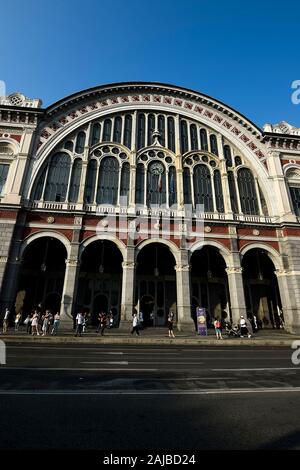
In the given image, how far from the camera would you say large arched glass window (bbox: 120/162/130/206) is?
26.1 m

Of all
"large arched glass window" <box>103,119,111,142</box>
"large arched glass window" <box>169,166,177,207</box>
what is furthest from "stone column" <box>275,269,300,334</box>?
"large arched glass window" <box>103,119,111,142</box>

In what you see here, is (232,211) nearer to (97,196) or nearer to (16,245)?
(97,196)

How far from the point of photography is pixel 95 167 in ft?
89.9

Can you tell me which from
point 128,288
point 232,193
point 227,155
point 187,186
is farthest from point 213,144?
point 128,288

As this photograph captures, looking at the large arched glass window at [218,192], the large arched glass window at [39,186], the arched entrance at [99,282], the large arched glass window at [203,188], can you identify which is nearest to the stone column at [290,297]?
the large arched glass window at [218,192]

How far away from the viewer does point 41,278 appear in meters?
26.2

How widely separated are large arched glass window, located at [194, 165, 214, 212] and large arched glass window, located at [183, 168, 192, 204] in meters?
0.68

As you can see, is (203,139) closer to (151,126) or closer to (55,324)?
(151,126)

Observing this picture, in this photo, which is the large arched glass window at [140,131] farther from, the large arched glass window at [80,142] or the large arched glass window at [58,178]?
the large arched glass window at [58,178]

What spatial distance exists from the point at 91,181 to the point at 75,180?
1.62 m

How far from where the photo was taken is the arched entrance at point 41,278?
83.4ft

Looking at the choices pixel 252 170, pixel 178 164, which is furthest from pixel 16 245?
pixel 252 170

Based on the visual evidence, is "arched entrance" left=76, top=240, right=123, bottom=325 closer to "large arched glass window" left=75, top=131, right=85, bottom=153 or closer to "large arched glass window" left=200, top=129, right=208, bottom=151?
"large arched glass window" left=75, top=131, right=85, bottom=153
